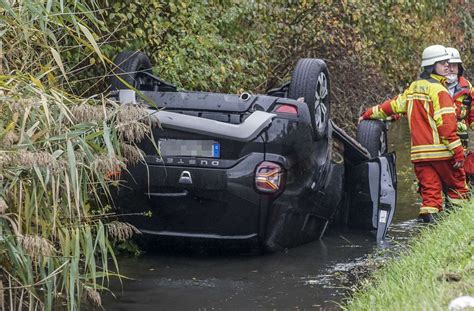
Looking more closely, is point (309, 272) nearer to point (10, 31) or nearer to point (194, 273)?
point (194, 273)

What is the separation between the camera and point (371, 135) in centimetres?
848

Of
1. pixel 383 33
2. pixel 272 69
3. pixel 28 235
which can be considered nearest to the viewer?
pixel 28 235

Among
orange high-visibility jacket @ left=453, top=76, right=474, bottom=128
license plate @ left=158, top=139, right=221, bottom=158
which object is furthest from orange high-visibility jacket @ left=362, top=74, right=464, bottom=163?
license plate @ left=158, top=139, right=221, bottom=158

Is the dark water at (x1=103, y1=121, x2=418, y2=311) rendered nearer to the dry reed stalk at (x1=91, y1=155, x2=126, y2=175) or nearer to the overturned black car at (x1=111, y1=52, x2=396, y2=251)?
the overturned black car at (x1=111, y1=52, x2=396, y2=251)

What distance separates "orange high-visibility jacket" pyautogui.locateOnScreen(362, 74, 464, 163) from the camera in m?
8.08

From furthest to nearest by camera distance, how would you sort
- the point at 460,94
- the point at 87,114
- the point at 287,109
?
the point at 460,94
the point at 287,109
the point at 87,114

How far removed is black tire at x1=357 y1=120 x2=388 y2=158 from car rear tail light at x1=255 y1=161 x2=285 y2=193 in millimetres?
1837

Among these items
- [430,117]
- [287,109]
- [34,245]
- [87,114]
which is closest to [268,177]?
[287,109]

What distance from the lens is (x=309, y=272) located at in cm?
684

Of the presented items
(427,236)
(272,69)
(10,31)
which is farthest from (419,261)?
(272,69)

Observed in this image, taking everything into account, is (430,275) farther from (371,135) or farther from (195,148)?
(371,135)

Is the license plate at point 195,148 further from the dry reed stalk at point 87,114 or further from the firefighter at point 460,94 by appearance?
the firefighter at point 460,94

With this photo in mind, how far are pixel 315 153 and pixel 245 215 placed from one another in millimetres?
857

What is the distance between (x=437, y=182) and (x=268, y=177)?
86.9 inches
